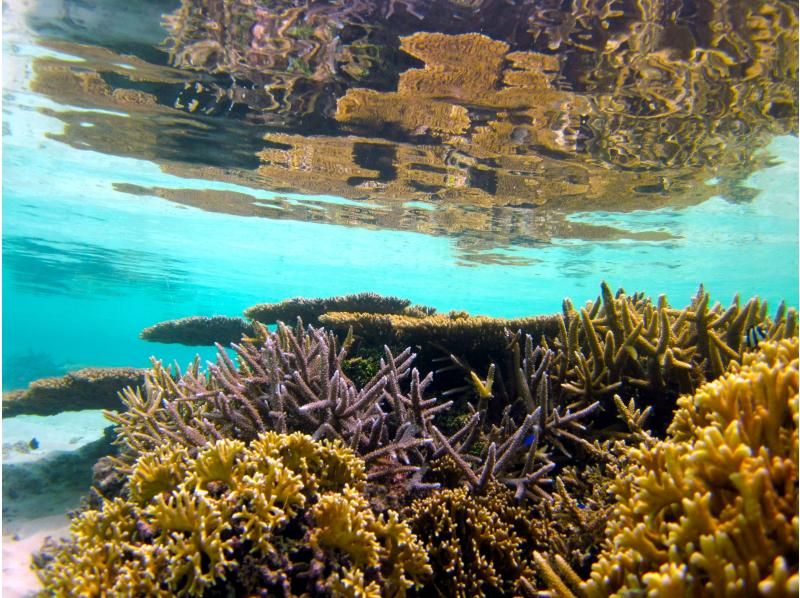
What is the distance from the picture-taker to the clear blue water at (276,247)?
1529cm

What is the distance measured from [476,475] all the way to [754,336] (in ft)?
9.60

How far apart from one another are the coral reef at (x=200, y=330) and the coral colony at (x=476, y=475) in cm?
444

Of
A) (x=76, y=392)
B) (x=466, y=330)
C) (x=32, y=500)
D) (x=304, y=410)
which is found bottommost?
Result: (x=32, y=500)

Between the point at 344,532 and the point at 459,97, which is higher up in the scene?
the point at 459,97

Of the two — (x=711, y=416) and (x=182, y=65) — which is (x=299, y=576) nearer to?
(x=711, y=416)

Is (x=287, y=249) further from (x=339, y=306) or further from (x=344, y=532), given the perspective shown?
(x=344, y=532)

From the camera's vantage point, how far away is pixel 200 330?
31.2 feet

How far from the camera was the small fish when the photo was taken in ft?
12.5

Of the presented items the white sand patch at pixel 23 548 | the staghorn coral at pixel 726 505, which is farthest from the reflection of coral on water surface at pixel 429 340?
the white sand patch at pixel 23 548

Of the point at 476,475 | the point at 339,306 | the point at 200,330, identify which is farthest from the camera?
the point at 200,330

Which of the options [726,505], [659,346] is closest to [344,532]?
[726,505]

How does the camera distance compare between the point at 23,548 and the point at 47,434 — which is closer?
the point at 23,548

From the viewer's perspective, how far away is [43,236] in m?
26.2

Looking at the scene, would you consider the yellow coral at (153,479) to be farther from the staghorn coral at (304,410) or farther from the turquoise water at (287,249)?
the turquoise water at (287,249)
